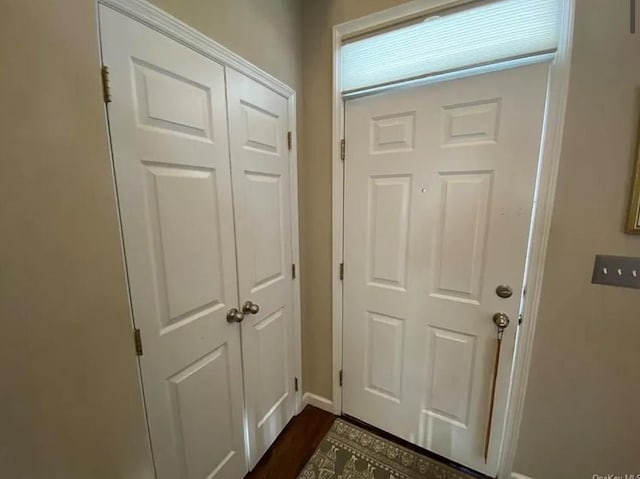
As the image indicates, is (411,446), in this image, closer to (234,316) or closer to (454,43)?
(234,316)

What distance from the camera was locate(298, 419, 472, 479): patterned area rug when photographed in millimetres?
1407

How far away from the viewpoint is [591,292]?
1.08 metres

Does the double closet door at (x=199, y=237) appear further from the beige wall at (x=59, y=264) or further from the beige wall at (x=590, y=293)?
the beige wall at (x=590, y=293)

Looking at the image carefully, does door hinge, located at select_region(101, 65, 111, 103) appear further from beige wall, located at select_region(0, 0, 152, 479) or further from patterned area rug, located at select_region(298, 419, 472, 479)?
patterned area rug, located at select_region(298, 419, 472, 479)

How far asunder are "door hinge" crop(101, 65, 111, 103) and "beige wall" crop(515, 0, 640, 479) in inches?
62.1

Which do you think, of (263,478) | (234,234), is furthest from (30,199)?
(263,478)

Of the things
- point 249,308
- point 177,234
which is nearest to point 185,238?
point 177,234

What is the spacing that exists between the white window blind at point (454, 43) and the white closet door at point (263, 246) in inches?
19.4

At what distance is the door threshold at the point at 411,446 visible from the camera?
1438 millimetres

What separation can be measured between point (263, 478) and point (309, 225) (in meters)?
1.38

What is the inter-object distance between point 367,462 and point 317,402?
480mm

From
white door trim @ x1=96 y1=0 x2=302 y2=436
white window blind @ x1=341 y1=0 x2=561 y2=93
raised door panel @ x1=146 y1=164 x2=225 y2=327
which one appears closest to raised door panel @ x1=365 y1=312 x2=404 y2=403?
white door trim @ x1=96 y1=0 x2=302 y2=436

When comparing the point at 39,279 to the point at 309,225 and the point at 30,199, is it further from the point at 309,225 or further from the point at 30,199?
the point at 309,225

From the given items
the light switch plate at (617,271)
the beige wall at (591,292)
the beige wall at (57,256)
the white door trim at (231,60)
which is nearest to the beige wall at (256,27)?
the white door trim at (231,60)
